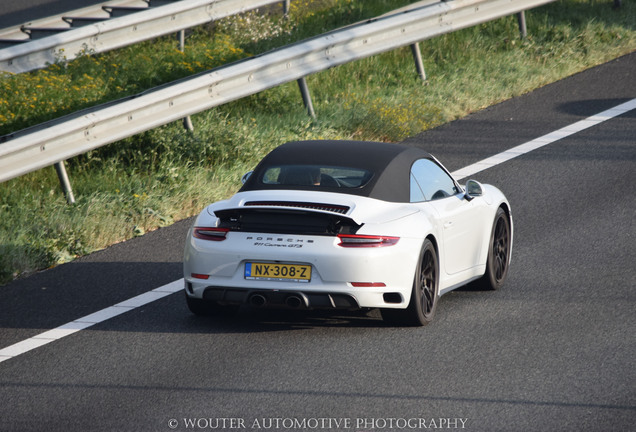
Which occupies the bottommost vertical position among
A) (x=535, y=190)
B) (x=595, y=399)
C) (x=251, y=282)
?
(x=535, y=190)

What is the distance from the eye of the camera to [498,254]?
378 inches

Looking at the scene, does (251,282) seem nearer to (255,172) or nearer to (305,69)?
(255,172)

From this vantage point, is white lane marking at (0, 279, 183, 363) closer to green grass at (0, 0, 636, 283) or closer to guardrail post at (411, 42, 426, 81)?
green grass at (0, 0, 636, 283)

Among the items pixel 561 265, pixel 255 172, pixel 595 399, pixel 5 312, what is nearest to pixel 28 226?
pixel 5 312

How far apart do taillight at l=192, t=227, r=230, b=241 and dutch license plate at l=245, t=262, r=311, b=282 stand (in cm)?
30

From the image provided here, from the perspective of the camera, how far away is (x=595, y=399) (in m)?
6.71

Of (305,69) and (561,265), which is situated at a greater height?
(305,69)

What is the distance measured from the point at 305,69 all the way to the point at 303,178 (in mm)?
5872

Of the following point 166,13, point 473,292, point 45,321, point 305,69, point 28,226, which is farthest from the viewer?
→ point 166,13

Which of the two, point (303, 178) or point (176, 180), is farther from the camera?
point (176, 180)

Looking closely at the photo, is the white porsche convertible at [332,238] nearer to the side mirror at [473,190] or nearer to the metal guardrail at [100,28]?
the side mirror at [473,190]

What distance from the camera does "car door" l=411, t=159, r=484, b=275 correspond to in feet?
28.5

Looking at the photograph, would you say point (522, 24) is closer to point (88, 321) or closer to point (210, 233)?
point (210, 233)

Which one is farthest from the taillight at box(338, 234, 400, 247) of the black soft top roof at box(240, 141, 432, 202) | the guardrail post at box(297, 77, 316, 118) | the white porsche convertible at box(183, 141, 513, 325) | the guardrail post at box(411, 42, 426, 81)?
the guardrail post at box(411, 42, 426, 81)
